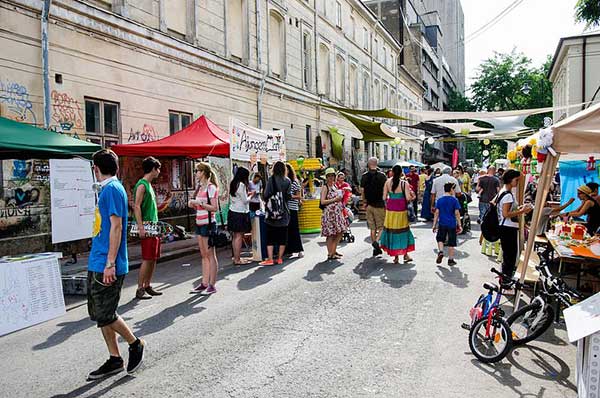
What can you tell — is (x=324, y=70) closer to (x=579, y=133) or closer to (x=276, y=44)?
(x=276, y=44)

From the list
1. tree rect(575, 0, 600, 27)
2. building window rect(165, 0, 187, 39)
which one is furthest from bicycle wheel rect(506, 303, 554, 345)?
tree rect(575, 0, 600, 27)

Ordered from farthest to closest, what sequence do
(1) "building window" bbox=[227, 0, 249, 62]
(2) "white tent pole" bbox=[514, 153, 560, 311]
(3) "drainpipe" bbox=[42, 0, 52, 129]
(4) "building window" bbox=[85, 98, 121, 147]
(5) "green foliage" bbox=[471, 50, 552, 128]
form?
(5) "green foliage" bbox=[471, 50, 552, 128]
(1) "building window" bbox=[227, 0, 249, 62]
(4) "building window" bbox=[85, 98, 121, 147]
(3) "drainpipe" bbox=[42, 0, 52, 129]
(2) "white tent pole" bbox=[514, 153, 560, 311]

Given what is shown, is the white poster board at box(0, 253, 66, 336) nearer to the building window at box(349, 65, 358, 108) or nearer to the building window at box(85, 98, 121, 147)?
the building window at box(85, 98, 121, 147)

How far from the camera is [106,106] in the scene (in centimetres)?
1197

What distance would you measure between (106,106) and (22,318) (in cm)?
767

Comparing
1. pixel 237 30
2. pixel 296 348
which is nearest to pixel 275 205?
pixel 296 348

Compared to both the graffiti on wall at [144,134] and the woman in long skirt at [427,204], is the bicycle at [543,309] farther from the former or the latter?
the woman in long skirt at [427,204]

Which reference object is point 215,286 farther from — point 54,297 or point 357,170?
point 357,170

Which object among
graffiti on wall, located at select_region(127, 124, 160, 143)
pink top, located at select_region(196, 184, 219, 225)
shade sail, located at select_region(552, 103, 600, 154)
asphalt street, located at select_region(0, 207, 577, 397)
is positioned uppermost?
graffiti on wall, located at select_region(127, 124, 160, 143)

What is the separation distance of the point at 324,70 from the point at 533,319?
23.2m

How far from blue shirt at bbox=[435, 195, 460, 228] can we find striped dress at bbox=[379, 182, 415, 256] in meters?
0.68

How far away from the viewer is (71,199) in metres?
7.83

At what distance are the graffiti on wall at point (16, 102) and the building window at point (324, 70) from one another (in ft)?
57.9

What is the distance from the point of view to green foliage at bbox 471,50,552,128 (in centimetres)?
4372
